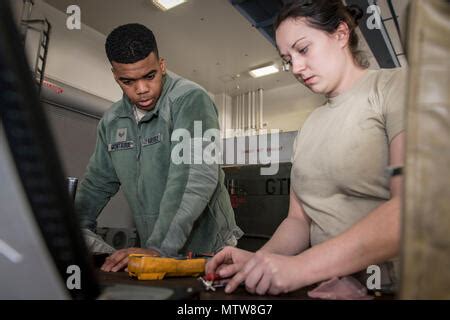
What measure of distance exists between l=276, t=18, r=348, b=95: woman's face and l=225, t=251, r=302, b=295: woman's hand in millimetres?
590

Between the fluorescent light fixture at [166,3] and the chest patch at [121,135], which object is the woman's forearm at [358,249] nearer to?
the chest patch at [121,135]

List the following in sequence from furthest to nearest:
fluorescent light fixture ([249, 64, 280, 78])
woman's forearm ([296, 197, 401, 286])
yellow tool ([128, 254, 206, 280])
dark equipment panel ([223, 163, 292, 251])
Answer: fluorescent light fixture ([249, 64, 280, 78])
dark equipment panel ([223, 163, 292, 251])
yellow tool ([128, 254, 206, 280])
woman's forearm ([296, 197, 401, 286])

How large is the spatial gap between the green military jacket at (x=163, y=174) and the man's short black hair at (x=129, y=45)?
20cm

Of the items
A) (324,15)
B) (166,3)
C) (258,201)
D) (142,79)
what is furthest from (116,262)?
(166,3)

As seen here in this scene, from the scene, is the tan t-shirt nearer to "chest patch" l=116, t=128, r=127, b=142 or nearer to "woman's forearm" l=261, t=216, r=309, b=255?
"woman's forearm" l=261, t=216, r=309, b=255

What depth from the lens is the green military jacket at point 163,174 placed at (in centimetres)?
129

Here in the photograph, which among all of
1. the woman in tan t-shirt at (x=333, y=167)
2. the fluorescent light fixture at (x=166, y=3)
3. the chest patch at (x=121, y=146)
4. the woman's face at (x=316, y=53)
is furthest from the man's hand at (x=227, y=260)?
the fluorescent light fixture at (x=166, y=3)

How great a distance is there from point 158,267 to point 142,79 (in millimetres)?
934

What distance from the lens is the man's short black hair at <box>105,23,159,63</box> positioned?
4.46ft

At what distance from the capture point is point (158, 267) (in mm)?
742

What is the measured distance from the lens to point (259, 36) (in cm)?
383

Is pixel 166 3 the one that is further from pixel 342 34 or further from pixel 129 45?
pixel 342 34

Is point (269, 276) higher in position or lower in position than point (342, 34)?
Answer: lower

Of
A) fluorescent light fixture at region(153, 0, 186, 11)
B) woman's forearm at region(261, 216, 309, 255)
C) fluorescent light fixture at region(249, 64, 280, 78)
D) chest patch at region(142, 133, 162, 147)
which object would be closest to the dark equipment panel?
fluorescent light fixture at region(249, 64, 280, 78)
